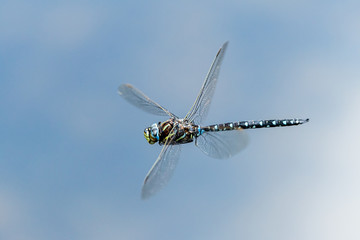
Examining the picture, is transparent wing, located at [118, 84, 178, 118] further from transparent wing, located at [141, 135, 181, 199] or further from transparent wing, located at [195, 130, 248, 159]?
transparent wing, located at [195, 130, 248, 159]

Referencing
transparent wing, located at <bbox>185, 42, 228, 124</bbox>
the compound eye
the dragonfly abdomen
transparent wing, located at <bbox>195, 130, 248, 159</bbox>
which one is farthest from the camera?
the dragonfly abdomen

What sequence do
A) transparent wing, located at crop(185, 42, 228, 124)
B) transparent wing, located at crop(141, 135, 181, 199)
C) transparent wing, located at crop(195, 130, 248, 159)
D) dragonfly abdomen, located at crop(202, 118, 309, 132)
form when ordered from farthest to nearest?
dragonfly abdomen, located at crop(202, 118, 309, 132), transparent wing, located at crop(185, 42, 228, 124), transparent wing, located at crop(195, 130, 248, 159), transparent wing, located at crop(141, 135, 181, 199)

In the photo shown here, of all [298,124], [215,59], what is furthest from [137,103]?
[298,124]

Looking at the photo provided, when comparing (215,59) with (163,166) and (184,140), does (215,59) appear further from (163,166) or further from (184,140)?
(163,166)

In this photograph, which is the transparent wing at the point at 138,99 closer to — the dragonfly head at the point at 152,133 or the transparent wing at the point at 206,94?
the dragonfly head at the point at 152,133

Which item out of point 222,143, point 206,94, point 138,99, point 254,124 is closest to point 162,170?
point 222,143

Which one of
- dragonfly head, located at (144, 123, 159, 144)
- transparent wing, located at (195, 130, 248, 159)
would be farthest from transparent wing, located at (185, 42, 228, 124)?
dragonfly head, located at (144, 123, 159, 144)

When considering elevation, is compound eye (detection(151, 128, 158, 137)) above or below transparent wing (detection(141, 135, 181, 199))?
above
